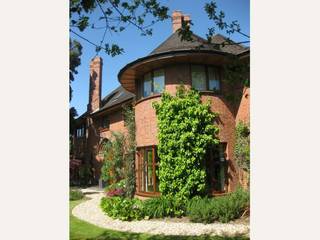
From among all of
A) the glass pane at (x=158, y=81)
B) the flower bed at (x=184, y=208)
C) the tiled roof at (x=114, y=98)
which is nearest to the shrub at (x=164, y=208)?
the flower bed at (x=184, y=208)

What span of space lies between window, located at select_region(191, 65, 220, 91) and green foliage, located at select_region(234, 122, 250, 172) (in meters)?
1.45

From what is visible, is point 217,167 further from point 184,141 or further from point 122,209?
point 122,209

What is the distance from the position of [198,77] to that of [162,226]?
4534mm

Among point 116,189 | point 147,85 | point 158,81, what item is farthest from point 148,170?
point 158,81

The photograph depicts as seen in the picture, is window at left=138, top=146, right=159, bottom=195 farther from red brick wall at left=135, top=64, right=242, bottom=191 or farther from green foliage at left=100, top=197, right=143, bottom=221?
green foliage at left=100, top=197, right=143, bottom=221

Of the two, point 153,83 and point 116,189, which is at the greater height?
point 153,83

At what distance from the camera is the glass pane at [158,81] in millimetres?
9328

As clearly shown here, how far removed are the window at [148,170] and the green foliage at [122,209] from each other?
191 centimetres

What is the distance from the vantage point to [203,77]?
902 cm
